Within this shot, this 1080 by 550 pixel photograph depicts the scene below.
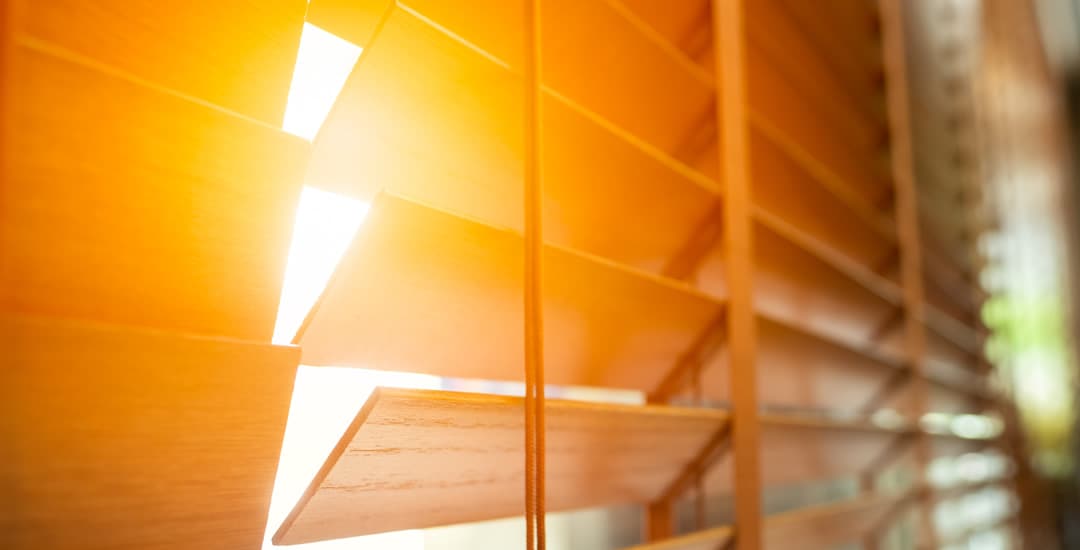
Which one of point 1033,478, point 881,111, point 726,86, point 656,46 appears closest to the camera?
point 656,46

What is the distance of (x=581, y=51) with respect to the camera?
0.71 meters

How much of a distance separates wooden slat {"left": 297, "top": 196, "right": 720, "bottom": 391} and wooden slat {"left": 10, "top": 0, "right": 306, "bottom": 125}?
3.5 inches

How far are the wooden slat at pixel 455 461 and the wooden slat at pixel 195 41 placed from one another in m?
0.17

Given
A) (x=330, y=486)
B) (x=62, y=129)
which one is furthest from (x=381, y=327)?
(x=62, y=129)

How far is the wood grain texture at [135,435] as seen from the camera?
32cm

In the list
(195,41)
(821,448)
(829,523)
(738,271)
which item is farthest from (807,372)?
(195,41)

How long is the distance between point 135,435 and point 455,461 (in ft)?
0.73

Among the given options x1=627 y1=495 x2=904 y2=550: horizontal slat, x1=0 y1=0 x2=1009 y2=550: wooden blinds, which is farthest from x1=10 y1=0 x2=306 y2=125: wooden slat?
x1=627 y1=495 x2=904 y2=550: horizontal slat

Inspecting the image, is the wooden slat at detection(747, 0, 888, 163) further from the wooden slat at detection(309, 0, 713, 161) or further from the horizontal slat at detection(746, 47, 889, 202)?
the wooden slat at detection(309, 0, 713, 161)

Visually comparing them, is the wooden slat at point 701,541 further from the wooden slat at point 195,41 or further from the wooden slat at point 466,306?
the wooden slat at point 195,41

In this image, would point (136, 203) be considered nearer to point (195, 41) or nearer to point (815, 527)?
point (195, 41)

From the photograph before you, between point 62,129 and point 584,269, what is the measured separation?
38cm

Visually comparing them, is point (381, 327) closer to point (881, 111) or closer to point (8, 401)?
point (8, 401)

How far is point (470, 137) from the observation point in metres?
0.58
